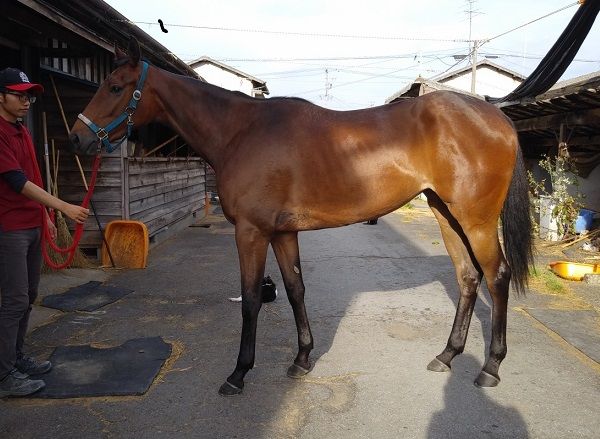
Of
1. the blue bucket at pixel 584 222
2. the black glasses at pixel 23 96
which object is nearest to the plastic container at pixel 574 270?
the blue bucket at pixel 584 222

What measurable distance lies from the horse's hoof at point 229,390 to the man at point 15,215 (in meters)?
1.10

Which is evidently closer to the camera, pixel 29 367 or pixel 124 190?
pixel 29 367

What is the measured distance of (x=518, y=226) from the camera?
10.9ft

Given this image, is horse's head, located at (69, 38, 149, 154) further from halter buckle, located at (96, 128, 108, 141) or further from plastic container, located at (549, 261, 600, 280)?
plastic container, located at (549, 261, 600, 280)

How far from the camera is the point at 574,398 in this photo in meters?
2.84

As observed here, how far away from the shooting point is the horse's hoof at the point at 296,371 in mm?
3088

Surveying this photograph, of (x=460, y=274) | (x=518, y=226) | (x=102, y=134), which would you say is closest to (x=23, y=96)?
(x=102, y=134)

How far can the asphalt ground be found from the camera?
2.52 m

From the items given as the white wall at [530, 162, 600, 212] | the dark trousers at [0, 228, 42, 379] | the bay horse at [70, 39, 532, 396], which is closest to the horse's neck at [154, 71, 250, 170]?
the bay horse at [70, 39, 532, 396]

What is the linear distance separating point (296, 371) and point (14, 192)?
206 cm

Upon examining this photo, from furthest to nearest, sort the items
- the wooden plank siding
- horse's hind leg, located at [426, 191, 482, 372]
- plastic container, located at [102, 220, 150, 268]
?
the wooden plank siding → plastic container, located at [102, 220, 150, 268] → horse's hind leg, located at [426, 191, 482, 372]

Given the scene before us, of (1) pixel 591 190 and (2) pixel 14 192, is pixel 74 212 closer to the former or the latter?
(2) pixel 14 192

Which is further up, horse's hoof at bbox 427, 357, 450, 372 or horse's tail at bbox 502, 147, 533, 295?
horse's tail at bbox 502, 147, 533, 295

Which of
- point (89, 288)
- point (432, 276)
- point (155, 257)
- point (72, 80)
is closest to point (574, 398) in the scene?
point (432, 276)
